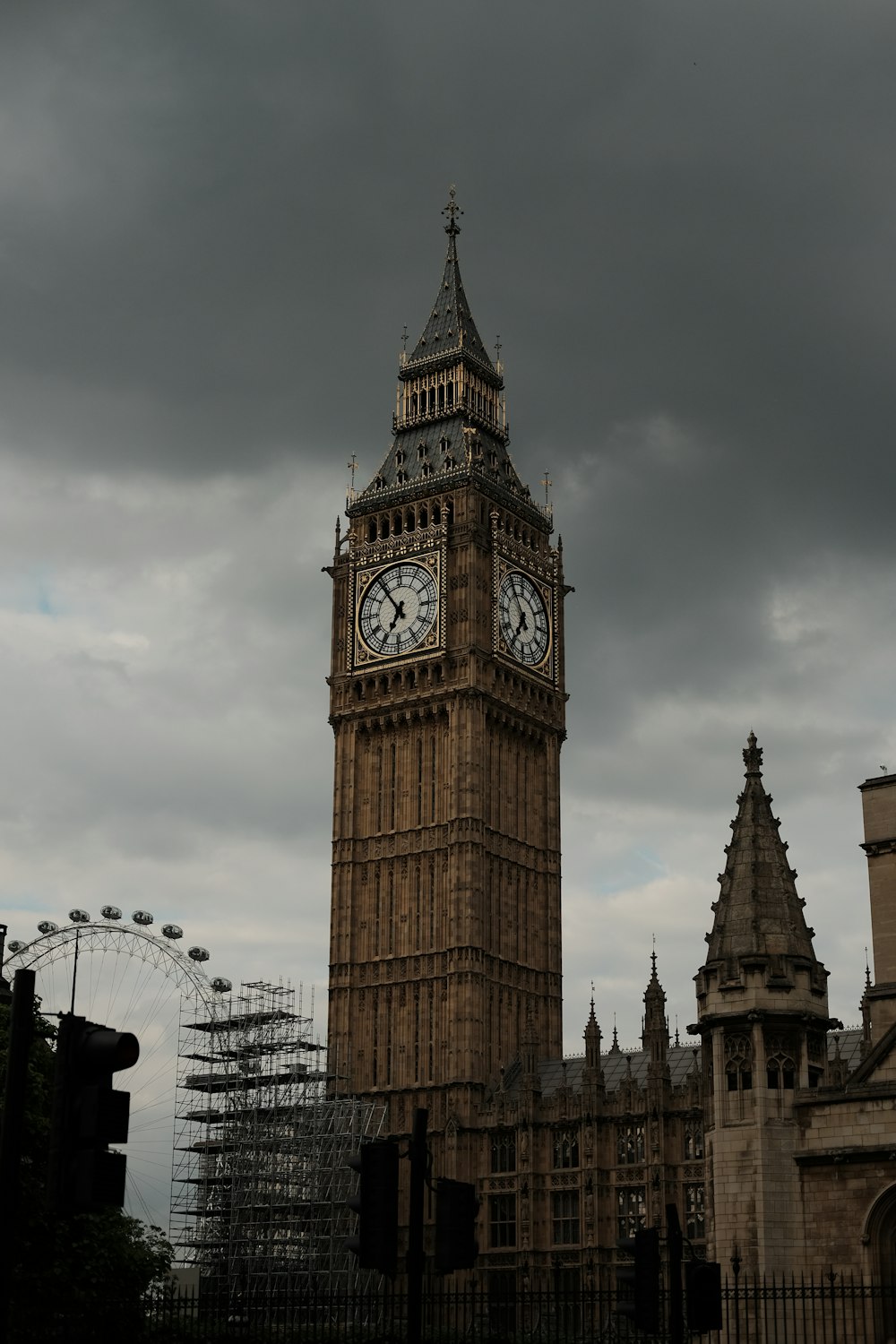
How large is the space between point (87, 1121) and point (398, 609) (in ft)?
282

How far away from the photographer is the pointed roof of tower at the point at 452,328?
105125mm

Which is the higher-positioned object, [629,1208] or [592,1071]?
[592,1071]

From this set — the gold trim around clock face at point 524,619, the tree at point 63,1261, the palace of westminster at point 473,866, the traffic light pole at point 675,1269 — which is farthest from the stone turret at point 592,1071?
the traffic light pole at point 675,1269

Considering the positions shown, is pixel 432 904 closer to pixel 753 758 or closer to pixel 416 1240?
pixel 753 758

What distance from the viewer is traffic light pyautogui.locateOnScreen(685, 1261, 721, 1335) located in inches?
850

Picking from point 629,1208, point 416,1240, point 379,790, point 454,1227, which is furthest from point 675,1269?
point 379,790

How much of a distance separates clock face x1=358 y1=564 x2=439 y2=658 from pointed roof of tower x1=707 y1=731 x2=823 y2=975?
6061cm

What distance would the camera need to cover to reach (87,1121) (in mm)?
11227

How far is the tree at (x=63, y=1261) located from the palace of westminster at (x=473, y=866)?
30911mm

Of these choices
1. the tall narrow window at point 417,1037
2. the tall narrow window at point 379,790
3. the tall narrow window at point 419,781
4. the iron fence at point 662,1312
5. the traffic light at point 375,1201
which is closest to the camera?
the traffic light at point 375,1201

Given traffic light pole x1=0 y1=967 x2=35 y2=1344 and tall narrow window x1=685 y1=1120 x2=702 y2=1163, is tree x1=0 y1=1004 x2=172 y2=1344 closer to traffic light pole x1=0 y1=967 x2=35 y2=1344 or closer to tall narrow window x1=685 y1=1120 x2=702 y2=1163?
traffic light pole x1=0 y1=967 x2=35 y2=1344

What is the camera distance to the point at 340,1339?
119 feet

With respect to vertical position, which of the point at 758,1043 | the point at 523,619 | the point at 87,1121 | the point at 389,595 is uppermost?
the point at 389,595

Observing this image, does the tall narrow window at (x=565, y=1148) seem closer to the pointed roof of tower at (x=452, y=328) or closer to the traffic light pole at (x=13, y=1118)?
the pointed roof of tower at (x=452, y=328)
